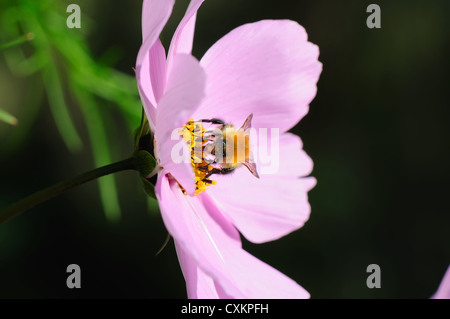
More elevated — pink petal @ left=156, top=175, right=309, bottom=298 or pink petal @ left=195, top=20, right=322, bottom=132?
pink petal @ left=195, top=20, right=322, bottom=132

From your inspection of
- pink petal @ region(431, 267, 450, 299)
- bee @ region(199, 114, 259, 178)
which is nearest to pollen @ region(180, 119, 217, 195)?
bee @ region(199, 114, 259, 178)

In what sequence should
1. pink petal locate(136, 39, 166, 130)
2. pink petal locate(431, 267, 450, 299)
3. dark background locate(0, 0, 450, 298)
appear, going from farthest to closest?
dark background locate(0, 0, 450, 298), pink petal locate(136, 39, 166, 130), pink petal locate(431, 267, 450, 299)

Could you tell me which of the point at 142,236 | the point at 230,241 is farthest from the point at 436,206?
the point at 230,241

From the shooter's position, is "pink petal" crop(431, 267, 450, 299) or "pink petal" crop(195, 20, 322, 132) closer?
"pink petal" crop(431, 267, 450, 299)

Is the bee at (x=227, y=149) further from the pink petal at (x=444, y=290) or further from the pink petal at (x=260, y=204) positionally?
the pink petal at (x=444, y=290)

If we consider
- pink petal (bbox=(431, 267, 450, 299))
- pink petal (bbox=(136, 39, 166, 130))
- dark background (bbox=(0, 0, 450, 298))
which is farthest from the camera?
dark background (bbox=(0, 0, 450, 298))

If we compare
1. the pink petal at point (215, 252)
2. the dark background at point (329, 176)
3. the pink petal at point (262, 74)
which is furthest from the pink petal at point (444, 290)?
the dark background at point (329, 176)

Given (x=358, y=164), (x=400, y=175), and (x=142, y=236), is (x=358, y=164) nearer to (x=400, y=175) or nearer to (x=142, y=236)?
(x=400, y=175)

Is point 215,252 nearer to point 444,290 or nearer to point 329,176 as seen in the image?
point 444,290

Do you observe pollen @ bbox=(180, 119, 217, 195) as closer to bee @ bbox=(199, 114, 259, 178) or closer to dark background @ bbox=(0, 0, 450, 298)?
bee @ bbox=(199, 114, 259, 178)
